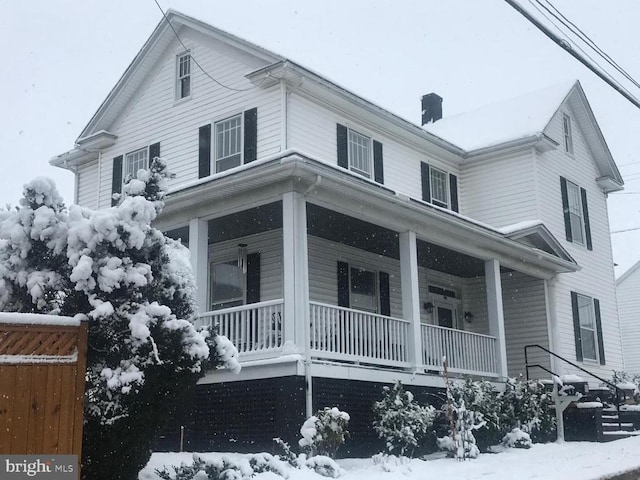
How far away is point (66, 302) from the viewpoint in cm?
686

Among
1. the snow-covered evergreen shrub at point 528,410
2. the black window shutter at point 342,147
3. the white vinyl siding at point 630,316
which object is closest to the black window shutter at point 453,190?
the black window shutter at point 342,147

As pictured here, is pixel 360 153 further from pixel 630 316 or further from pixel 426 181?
pixel 630 316

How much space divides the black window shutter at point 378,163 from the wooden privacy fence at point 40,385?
10981 millimetres

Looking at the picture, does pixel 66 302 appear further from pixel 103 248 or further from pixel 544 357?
pixel 544 357

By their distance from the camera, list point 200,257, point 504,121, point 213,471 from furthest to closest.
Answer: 1. point 504,121
2. point 200,257
3. point 213,471

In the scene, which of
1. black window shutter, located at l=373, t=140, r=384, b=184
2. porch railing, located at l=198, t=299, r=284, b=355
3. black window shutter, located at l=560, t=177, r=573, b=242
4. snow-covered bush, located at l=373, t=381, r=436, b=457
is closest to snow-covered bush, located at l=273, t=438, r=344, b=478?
snow-covered bush, located at l=373, t=381, r=436, b=457

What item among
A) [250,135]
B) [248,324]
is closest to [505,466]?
[248,324]

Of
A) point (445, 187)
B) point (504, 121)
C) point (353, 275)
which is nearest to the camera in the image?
point (353, 275)

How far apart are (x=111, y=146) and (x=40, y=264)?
11814 millimetres

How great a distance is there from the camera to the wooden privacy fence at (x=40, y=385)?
228 inches

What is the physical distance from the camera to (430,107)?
82.3 feet

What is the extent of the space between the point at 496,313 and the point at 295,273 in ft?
18.6

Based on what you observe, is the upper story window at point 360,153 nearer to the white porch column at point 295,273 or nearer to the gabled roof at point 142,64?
the gabled roof at point 142,64

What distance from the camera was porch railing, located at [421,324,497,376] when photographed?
13945 mm
